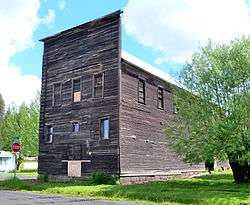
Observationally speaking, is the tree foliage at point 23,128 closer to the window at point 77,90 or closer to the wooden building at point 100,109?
the wooden building at point 100,109

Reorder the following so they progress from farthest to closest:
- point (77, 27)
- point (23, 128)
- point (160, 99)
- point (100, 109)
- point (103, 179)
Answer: point (23, 128), point (160, 99), point (77, 27), point (100, 109), point (103, 179)

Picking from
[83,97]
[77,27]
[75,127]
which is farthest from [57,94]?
[77,27]

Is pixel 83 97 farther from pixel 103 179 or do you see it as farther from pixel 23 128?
pixel 23 128

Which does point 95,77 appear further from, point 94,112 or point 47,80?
point 47,80

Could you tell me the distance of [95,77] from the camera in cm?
3222

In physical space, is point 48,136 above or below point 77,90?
below

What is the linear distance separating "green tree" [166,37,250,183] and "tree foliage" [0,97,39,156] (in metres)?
36.7

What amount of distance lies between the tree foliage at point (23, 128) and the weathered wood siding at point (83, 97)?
25687 mm

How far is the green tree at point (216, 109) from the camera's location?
24.8 meters

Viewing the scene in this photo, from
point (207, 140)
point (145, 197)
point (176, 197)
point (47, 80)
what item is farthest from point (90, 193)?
point (47, 80)

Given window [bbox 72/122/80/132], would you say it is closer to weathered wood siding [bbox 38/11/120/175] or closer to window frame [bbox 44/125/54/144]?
weathered wood siding [bbox 38/11/120/175]

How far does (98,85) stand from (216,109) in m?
9.53

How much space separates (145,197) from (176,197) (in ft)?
5.23

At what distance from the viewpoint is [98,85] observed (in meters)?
31.9
